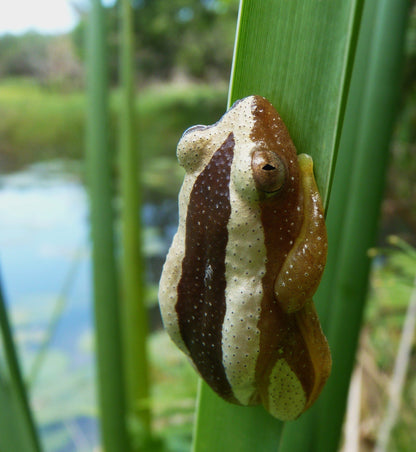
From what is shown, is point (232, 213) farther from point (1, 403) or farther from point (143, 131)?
point (143, 131)

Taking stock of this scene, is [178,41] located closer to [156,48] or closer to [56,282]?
[156,48]

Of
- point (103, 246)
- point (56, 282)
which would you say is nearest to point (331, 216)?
point (103, 246)

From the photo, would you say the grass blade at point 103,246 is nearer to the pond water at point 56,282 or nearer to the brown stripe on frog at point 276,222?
the pond water at point 56,282

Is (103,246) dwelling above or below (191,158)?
below

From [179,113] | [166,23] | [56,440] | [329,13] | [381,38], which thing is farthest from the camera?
[179,113]

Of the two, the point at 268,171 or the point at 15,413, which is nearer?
the point at 268,171

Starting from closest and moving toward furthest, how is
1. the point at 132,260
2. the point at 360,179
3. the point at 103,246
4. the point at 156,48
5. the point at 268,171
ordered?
1. the point at 268,171
2. the point at 360,179
3. the point at 103,246
4. the point at 132,260
5. the point at 156,48

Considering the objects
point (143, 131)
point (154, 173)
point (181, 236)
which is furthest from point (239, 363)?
point (143, 131)
